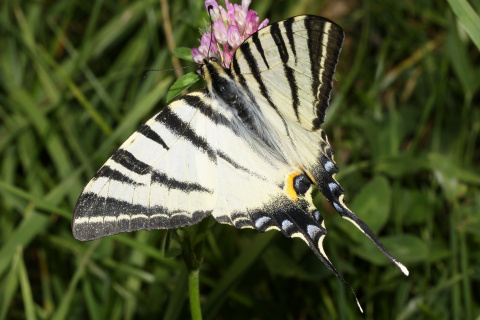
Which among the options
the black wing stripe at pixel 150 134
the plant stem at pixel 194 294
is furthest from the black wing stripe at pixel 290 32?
the plant stem at pixel 194 294

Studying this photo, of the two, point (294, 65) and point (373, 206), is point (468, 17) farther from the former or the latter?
point (373, 206)

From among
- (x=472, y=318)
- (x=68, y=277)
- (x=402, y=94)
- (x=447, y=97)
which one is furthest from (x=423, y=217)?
(x=68, y=277)

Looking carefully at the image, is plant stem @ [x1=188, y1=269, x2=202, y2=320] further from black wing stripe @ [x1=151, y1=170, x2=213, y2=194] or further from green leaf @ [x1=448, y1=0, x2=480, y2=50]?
green leaf @ [x1=448, y1=0, x2=480, y2=50]

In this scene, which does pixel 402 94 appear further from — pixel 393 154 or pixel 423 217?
pixel 423 217

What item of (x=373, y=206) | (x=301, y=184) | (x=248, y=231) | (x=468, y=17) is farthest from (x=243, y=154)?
(x=248, y=231)

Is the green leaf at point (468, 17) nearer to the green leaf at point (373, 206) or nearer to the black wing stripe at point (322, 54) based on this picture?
the black wing stripe at point (322, 54)

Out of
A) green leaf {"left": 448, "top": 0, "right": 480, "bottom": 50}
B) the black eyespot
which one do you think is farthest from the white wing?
green leaf {"left": 448, "top": 0, "right": 480, "bottom": 50}

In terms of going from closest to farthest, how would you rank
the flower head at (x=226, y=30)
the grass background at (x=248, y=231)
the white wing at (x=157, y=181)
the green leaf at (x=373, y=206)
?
the white wing at (x=157, y=181) → the flower head at (x=226, y=30) → the grass background at (x=248, y=231) → the green leaf at (x=373, y=206)
